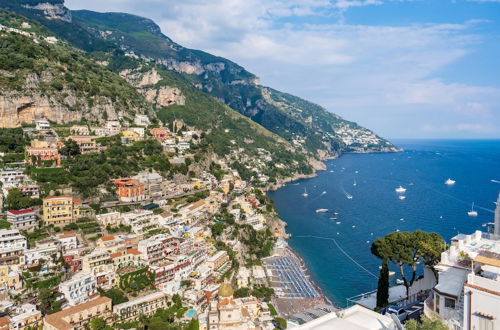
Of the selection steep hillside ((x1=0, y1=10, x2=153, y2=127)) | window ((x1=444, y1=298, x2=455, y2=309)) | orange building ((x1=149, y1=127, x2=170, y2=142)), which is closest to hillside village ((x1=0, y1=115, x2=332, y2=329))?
steep hillside ((x1=0, y1=10, x2=153, y2=127))

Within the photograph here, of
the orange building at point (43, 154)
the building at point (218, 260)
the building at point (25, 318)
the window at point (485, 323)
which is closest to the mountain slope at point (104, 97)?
the orange building at point (43, 154)

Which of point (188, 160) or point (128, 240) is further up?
point (188, 160)

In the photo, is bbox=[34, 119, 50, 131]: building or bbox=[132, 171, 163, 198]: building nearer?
bbox=[132, 171, 163, 198]: building

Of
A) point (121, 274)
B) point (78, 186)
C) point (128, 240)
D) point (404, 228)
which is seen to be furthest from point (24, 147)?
point (404, 228)

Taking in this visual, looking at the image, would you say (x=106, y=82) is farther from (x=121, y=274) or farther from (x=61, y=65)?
(x=121, y=274)

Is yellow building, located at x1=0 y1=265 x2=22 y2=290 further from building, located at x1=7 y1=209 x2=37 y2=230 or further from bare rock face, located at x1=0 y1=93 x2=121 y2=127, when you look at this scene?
bare rock face, located at x1=0 y1=93 x2=121 y2=127

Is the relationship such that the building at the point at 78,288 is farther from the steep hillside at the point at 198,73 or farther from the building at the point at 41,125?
the steep hillside at the point at 198,73
